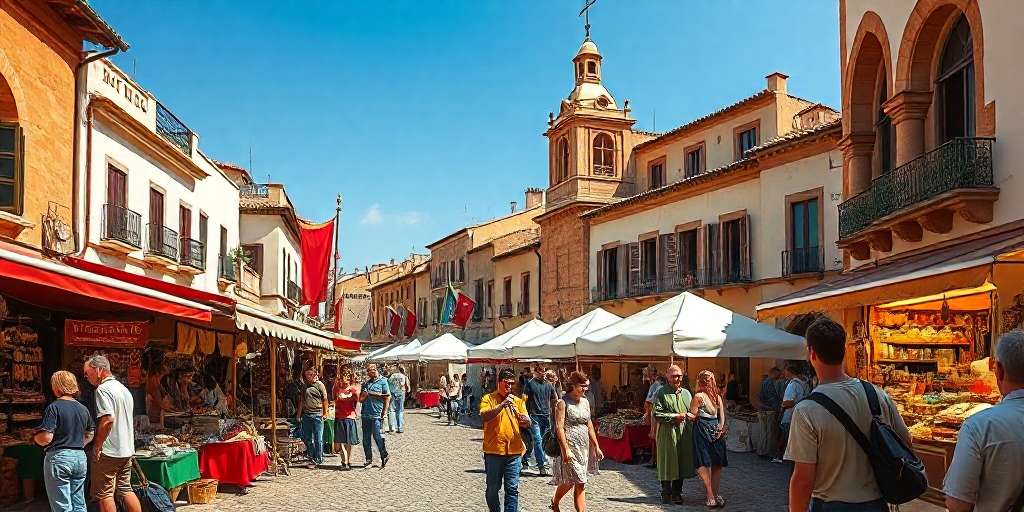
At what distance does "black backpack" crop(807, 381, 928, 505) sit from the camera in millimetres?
4461

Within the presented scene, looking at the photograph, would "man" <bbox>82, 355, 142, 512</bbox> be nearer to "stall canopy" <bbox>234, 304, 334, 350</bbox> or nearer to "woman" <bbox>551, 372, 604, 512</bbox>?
"stall canopy" <bbox>234, 304, 334, 350</bbox>

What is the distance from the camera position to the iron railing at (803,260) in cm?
2270

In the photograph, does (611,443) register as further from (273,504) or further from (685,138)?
(685,138)

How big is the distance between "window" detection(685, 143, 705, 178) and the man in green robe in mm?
20023

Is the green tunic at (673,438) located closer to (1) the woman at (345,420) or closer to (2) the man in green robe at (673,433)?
(2) the man in green robe at (673,433)

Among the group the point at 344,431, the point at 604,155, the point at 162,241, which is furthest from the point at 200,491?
the point at 604,155

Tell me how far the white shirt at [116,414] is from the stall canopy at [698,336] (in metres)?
8.03

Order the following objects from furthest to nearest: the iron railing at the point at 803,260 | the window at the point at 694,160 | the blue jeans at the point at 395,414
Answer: the window at the point at 694,160, the blue jeans at the point at 395,414, the iron railing at the point at 803,260

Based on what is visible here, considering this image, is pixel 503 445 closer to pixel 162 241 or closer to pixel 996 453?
pixel 996 453

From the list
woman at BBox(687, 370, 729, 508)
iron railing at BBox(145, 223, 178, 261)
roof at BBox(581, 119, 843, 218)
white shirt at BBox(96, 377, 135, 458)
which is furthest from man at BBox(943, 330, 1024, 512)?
roof at BBox(581, 119, 843, 218)

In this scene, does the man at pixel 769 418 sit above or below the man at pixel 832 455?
below

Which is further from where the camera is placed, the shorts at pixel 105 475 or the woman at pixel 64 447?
the shorts at pixel 105 475

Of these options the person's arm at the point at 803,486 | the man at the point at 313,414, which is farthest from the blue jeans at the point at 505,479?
the man at the point at 313,414

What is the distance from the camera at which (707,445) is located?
12.0m
